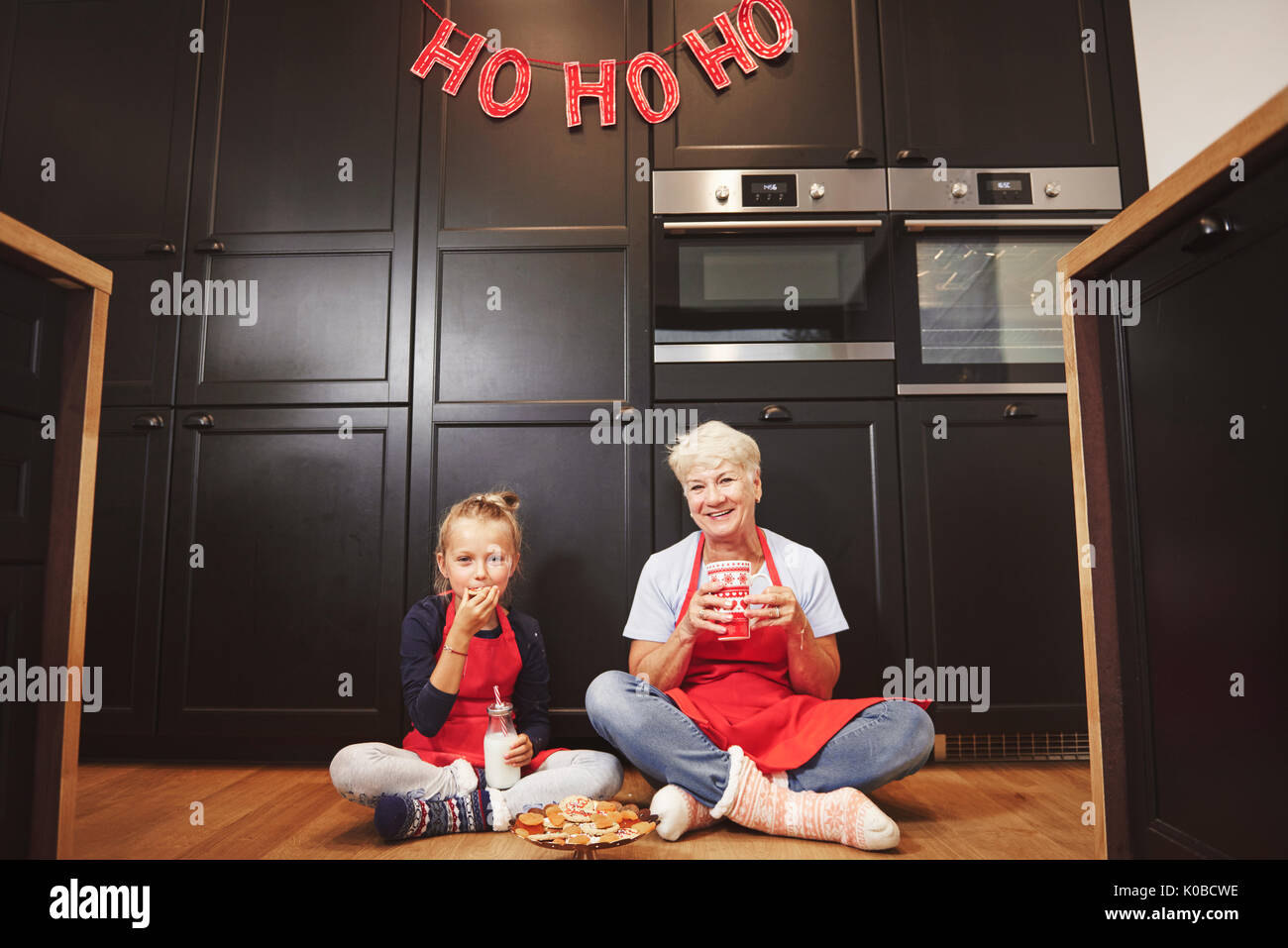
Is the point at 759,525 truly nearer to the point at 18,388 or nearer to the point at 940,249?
the point at 940,249

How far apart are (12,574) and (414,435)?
3.39 ft

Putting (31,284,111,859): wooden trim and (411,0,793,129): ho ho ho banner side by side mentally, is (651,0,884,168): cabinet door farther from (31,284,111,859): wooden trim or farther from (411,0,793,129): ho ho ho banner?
(31,284,111,859): wooden trim

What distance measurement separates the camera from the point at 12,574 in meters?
0.96

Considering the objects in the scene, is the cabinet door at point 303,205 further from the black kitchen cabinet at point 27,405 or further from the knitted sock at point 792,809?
the knitted sock at point 792,809

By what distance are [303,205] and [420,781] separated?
5.07 ft

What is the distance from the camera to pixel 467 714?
4.93ft

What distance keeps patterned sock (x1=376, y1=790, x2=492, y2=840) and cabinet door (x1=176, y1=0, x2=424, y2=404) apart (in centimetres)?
104

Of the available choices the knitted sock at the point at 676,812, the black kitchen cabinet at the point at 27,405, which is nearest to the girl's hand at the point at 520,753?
the knitted sock at the point at 676,812

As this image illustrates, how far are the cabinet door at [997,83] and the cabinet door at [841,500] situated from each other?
75 centimetres

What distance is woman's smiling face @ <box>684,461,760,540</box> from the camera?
1521mm

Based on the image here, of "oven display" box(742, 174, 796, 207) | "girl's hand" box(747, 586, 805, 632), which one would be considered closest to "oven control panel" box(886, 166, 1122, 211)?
"oven display" box(742, 174, 796, 207)

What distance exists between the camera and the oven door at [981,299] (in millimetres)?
1949

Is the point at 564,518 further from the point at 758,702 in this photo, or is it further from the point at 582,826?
the point at 582,826

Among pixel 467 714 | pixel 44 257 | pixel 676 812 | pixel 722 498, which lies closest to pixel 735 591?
pixel 722 498
